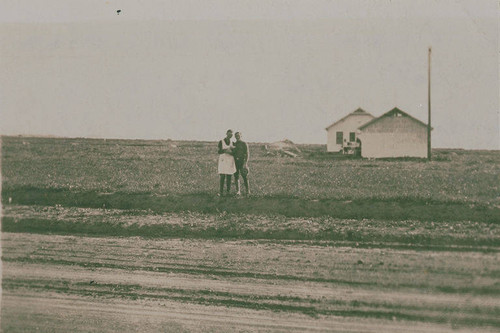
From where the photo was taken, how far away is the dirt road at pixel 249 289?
16.0ft

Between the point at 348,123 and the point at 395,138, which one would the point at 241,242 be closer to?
the point at 348,123

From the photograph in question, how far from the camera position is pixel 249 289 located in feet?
18.2

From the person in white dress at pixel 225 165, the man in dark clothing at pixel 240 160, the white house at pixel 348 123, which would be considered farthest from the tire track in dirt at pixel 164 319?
the white house at pixel 348 123

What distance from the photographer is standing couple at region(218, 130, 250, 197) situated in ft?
29.9

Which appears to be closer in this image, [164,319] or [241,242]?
[164,319]

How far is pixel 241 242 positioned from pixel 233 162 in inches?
93.8

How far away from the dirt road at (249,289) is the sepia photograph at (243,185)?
1.0 inches

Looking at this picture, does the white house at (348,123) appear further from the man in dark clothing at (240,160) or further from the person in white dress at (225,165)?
the person in white dress at (225,165)

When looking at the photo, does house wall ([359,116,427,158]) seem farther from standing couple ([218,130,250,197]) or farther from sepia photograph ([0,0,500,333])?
standing couple ([218,130,250,197])

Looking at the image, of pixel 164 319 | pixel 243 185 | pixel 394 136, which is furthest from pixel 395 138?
pixel 164 319

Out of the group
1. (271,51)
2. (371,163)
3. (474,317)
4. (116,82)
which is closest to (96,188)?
(116,82)

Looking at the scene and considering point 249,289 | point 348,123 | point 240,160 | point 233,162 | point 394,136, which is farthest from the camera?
point 394,136

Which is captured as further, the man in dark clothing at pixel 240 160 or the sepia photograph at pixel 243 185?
the man in dark clothing at pixel 240 160

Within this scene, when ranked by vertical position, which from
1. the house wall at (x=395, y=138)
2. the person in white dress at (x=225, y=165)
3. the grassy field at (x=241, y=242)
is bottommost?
the grassy field at (x=241, y=242)
